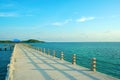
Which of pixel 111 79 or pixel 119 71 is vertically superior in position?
pixel 111 79

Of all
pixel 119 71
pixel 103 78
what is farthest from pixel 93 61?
pixel 119 71

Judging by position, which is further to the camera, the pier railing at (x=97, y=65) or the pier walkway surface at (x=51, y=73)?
the pier railing at (x=97, y=65)

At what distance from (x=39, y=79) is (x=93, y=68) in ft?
18.0

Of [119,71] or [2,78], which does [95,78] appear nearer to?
[2,78]

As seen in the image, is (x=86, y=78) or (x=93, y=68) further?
(x=93, y=68)

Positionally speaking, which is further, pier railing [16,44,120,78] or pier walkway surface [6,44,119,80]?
pier railing [16,44,120,78]

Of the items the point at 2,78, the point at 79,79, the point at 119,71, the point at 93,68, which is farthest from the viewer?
the point at 119,71

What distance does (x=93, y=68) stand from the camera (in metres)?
16.2

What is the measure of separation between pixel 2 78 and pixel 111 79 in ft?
34.3

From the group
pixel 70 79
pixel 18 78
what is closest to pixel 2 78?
pixel 18 78

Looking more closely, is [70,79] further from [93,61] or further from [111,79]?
[93,61]

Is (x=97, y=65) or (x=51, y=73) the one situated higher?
(x=51, y=73)

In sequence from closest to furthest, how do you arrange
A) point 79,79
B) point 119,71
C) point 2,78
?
point 79,79
point 2,78
point 119,71

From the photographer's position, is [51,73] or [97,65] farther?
[97,65]
